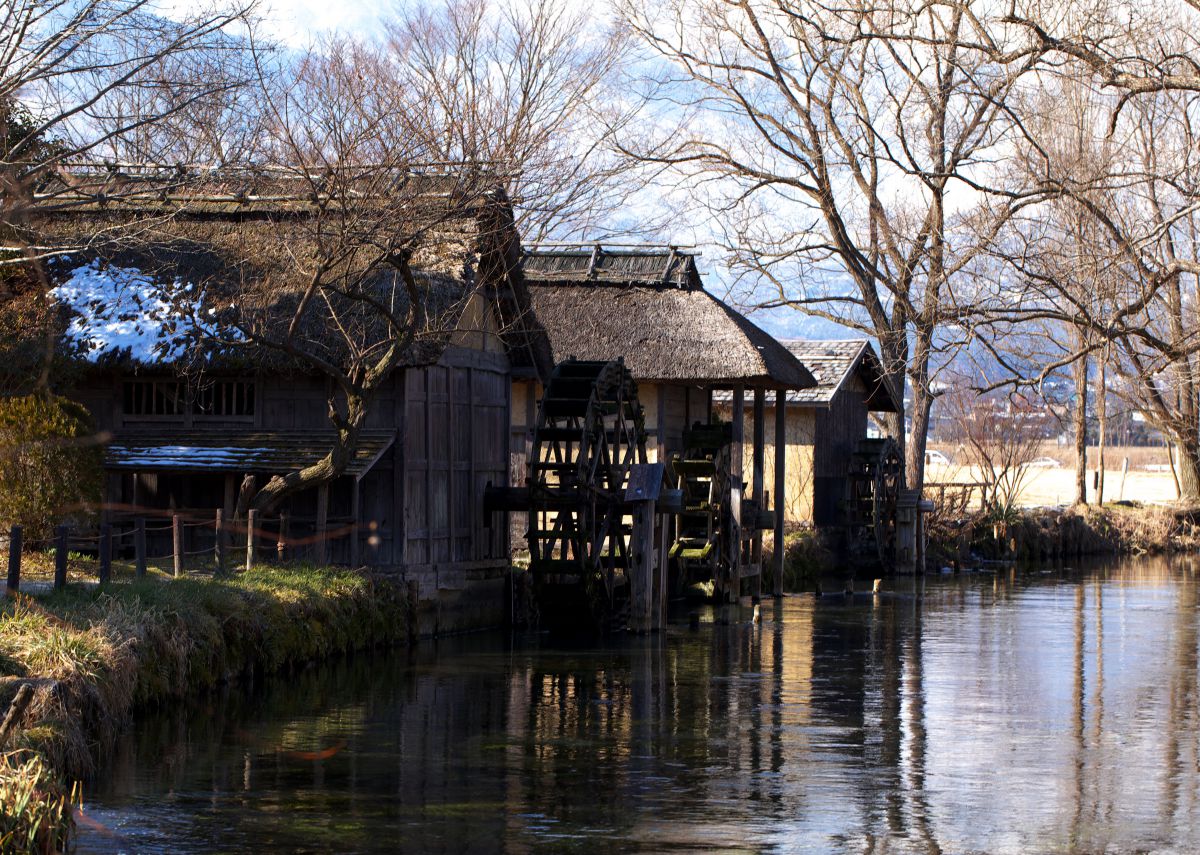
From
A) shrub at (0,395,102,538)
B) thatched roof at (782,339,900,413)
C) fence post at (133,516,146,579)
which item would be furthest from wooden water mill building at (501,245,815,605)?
fence post at (133,516,146,579)

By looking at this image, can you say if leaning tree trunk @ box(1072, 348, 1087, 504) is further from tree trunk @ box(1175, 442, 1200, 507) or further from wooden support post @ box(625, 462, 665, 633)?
wooden support post @ box(625, 462, 665, 633)

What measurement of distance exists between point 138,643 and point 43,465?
5.49 meters

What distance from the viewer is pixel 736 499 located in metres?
26.0

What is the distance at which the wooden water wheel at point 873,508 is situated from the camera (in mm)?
33500

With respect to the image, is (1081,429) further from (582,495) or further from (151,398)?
(151,398)

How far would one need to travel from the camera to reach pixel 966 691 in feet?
55.0

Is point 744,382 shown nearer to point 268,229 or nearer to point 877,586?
point 877,586

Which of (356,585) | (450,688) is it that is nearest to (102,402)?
(356,585)

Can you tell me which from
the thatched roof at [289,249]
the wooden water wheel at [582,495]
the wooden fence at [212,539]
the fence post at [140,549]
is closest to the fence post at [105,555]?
the fence post at [140,549]

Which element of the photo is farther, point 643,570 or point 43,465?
point 643,570

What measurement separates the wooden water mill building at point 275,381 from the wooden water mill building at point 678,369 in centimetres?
372

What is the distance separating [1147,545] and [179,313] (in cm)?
2868

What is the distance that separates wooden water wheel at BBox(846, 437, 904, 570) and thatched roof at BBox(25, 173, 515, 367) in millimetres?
13664

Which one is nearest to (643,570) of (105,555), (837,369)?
(105,555)
